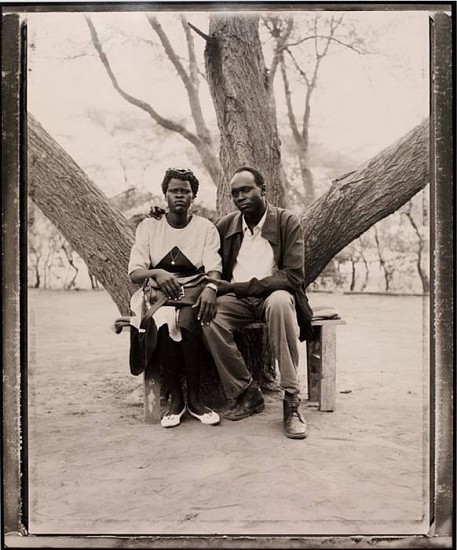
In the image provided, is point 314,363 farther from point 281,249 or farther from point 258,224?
point 258,224

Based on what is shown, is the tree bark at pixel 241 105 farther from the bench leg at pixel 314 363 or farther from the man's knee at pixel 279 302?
the bench leg at pixel 314 363

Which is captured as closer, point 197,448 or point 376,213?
point 197,448

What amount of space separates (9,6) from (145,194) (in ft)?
3.56

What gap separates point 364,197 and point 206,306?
101 cm

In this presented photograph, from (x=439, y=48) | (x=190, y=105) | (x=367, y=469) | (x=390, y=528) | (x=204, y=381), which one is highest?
(x=439, y=48)

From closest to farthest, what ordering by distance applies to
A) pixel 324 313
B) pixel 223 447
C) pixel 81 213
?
pixel 223 447 → pixel 324 313 → pixel 81 213

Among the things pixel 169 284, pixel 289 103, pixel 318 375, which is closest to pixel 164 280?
pixel 169 284

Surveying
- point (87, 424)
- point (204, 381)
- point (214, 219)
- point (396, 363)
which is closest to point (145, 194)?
point (214, 219)

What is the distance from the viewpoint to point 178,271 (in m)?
2.98

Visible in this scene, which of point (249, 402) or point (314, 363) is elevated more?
point (314, 363)

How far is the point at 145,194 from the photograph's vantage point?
117 inches

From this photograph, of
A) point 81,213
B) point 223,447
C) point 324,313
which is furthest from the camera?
point 81,213

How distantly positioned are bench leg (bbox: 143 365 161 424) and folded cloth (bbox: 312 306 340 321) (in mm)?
817

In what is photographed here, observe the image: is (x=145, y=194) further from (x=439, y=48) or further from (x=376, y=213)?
(x=439, y=48)
